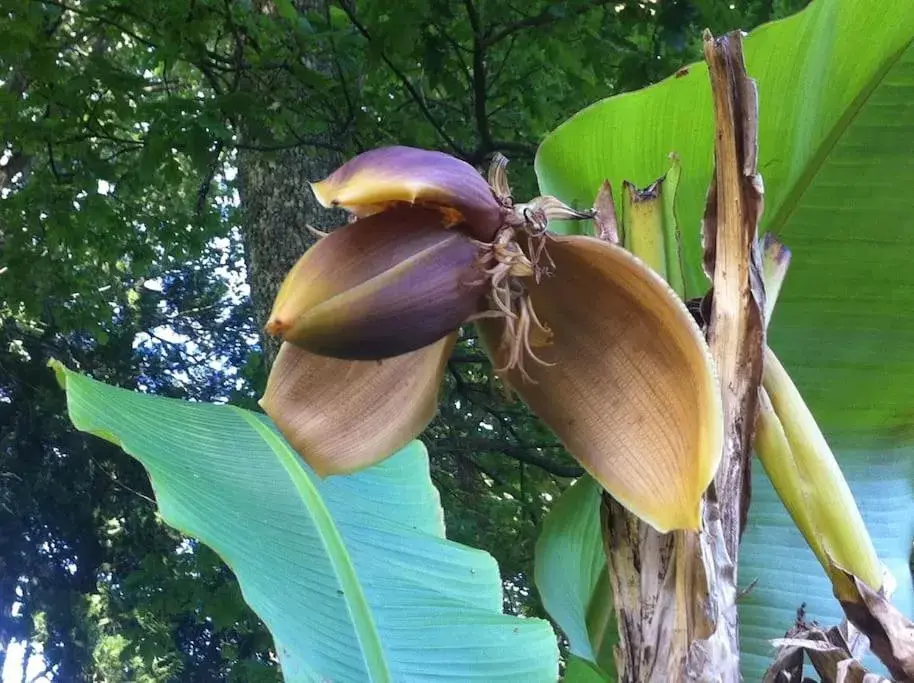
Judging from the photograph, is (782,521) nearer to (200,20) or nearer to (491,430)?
(200,20)

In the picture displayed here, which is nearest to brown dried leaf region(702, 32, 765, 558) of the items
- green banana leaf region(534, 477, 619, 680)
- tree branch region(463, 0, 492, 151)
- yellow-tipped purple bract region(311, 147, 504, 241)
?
yellow-tipped purple bract region(311, 147, 504, 241)

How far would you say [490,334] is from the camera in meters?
0.40

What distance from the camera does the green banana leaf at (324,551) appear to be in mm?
571

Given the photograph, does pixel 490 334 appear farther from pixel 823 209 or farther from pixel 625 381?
pixel 823 209

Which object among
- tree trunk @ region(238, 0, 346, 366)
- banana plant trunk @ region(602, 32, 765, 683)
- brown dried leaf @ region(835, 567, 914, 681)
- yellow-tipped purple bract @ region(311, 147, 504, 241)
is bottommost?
brown dried leaf @ region(835, 567, 914, 681)

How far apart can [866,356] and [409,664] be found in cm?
41

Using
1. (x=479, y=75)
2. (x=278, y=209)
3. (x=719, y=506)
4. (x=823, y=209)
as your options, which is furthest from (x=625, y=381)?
(x=278, y=209)

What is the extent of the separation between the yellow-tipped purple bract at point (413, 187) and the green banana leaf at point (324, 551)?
307 mm

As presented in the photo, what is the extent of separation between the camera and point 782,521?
605 mm

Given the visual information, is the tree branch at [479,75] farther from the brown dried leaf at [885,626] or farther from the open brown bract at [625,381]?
the brown dried leaf at [885,626]

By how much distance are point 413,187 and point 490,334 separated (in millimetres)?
96

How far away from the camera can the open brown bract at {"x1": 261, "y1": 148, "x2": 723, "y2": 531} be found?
0.34 metres

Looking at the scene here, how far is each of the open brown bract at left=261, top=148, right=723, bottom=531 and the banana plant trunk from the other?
0.06 feet

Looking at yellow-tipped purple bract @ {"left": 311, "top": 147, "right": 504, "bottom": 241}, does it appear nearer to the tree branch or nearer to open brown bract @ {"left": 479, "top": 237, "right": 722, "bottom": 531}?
open brown bract @ {"left": 479, "top": 237, "right": 722, "bottom": 531}
